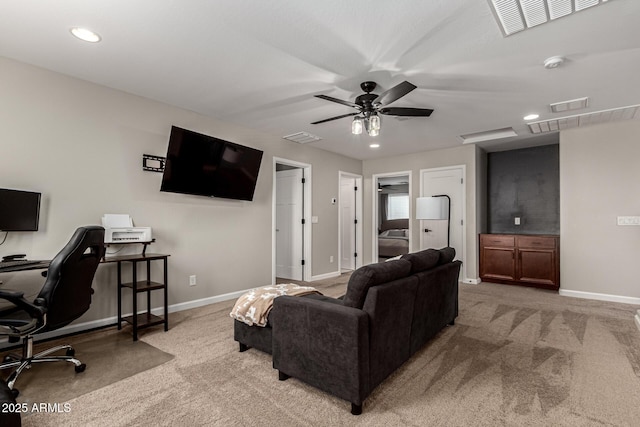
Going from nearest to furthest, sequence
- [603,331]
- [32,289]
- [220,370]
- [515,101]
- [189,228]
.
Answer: [220,370] → [32,289] → [603,331] → [515,101] → [189,228]

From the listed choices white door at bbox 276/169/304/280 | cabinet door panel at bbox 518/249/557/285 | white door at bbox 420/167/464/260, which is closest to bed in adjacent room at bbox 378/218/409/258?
white door at bbox 420/167/464/260

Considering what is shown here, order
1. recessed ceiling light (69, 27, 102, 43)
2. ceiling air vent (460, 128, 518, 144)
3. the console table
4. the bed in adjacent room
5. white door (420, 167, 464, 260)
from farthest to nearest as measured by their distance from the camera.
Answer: the bed in adjacent room
white door (420, 167, 464, 260)
ceiling air vent (460, 128, 518, 144)
the console table
recessed ceiling light (69, 27, 102, 43)

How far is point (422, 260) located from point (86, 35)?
3130 mm

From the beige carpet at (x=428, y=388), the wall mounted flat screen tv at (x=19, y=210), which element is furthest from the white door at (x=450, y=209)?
the wall mounted flat screen tv at (x=19, y=210)

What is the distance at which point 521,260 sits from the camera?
202 inches

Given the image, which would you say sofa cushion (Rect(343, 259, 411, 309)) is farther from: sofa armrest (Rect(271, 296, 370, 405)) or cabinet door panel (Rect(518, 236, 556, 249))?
cabinet door panel (Rect(518, 236, 556, 249))

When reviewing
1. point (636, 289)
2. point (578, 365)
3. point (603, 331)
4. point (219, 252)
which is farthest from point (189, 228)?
point (636, 289)

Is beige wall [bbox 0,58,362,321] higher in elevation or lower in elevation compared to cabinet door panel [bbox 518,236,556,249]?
higher

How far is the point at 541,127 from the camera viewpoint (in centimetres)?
452

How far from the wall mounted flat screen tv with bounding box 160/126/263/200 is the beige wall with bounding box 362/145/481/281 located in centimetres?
303

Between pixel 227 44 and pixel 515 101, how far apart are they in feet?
10.4

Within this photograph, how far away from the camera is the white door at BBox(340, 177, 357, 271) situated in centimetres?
686

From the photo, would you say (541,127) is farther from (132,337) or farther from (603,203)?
(132,337)

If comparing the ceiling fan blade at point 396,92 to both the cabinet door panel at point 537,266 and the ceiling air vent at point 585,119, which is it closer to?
the ceiling air vent at point 585,119
